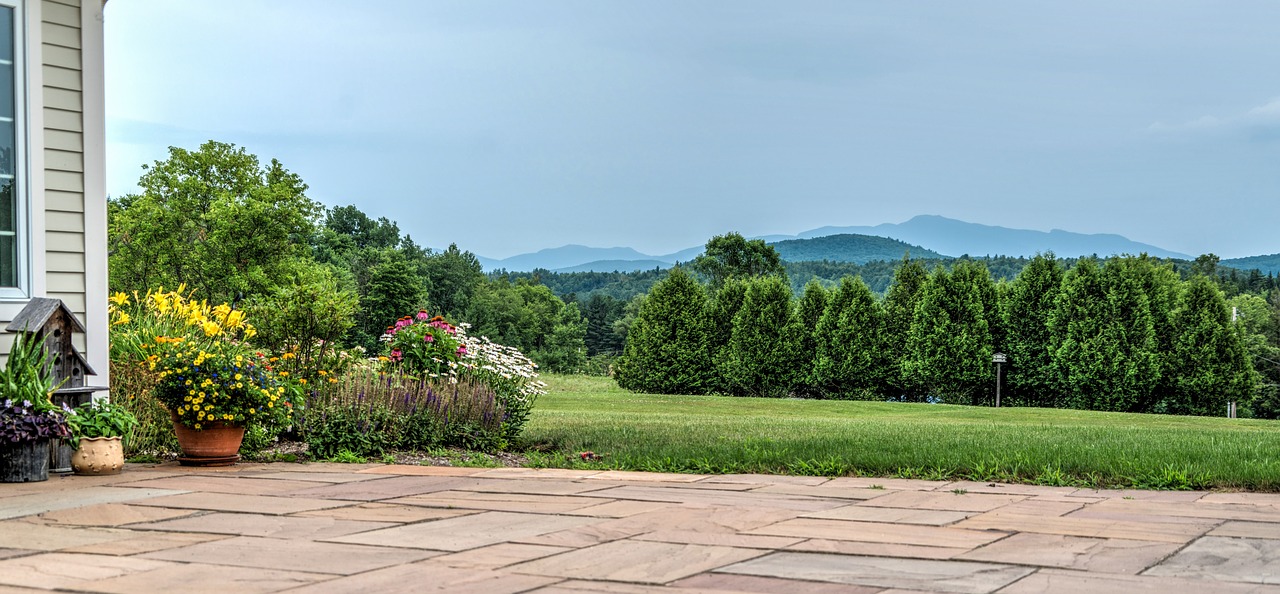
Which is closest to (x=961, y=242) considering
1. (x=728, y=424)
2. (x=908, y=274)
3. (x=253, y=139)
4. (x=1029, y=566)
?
(x=253, y=139)

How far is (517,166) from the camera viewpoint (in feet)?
127

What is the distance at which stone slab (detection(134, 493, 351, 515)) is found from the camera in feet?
17.6

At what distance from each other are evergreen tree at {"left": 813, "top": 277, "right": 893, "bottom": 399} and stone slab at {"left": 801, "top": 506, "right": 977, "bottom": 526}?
65.0 feet

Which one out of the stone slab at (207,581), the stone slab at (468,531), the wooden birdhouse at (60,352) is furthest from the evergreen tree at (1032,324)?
the stone slab at (207,581)

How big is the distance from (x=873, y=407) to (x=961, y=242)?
116 meters

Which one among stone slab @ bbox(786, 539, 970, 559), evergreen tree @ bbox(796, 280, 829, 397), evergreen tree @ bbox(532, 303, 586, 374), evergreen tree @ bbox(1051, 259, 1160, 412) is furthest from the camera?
evergreen tree @ bbox(532, 303, 586, 374)

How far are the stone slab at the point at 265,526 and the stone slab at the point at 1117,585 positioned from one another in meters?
2.64

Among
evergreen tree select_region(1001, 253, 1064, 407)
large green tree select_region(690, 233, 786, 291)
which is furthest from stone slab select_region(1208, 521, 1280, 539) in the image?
large green tree select_region(690, 233, 786, 291)

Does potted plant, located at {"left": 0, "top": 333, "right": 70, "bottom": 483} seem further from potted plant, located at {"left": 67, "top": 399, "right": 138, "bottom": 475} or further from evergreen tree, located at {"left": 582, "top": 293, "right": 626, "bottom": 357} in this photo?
evergreen tree, located at {"left": 582, "top": 293, "right": 626, "bottom": 357}

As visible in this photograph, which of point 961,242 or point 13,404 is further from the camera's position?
point 961,242

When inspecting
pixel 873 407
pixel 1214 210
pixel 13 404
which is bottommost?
pixel 873 407

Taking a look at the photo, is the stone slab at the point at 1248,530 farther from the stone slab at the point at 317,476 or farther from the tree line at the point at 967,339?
the tree line at the point at 967,339

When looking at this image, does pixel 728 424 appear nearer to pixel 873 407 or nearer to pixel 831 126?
pixel 873 407

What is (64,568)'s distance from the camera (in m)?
3.86
